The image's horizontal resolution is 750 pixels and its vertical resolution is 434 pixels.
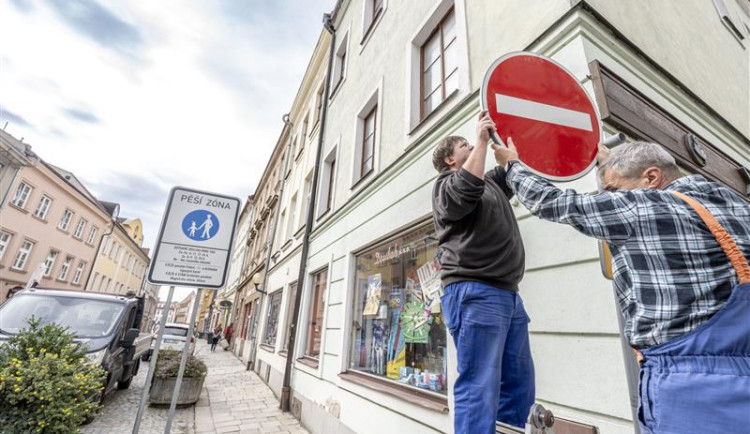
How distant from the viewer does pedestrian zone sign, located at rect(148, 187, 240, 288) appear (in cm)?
372

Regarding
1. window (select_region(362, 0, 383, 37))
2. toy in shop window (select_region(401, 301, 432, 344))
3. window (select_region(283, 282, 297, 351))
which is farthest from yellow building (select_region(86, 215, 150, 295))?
toy in shop window (select_region(401, 301, 432, 344))

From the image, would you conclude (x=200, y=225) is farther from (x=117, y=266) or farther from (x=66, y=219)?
(x=117, y=266)

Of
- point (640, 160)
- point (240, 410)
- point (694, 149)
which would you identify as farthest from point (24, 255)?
point (694, 149)

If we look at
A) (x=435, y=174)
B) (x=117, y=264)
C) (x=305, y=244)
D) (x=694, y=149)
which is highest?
→ (x=117, y=264)

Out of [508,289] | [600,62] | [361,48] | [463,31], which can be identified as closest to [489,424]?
[508,289]

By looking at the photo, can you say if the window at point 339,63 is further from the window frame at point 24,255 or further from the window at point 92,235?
the window at point 92,235

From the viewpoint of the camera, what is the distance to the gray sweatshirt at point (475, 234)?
5.79 ft

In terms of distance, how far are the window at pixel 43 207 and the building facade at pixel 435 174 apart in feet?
81.7

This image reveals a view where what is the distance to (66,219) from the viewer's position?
25.4 m

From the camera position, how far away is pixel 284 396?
7348 mm

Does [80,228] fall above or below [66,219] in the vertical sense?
below

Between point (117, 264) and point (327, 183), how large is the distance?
3682 centimetres

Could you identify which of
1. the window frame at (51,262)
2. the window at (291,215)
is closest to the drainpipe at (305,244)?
the window at (291,215)

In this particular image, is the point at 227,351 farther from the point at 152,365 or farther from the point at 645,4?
the point at 645,4
